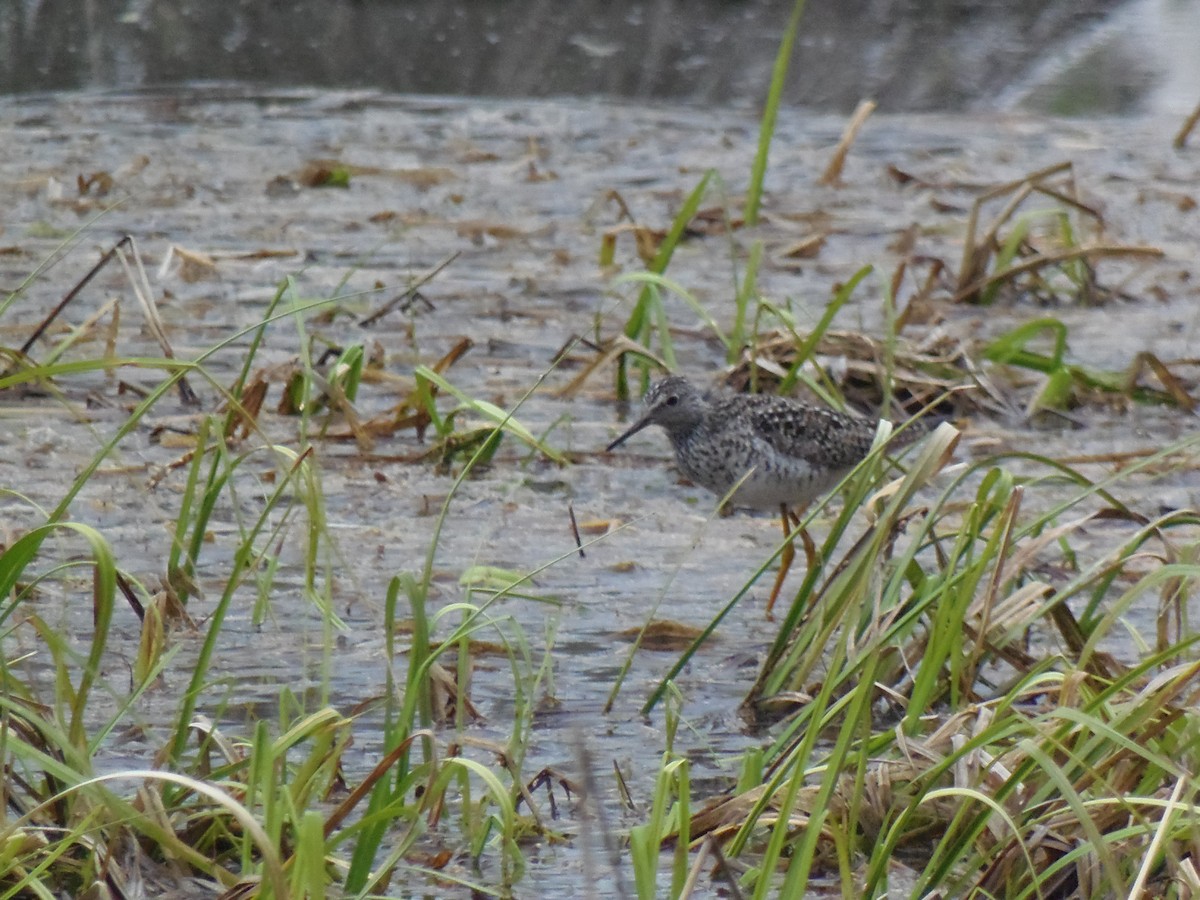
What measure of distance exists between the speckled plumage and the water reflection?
819 centimetres

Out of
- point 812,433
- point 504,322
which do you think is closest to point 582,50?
point 504,322

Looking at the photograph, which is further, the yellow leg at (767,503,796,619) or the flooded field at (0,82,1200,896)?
the yellow leg at (767,503,796,619)

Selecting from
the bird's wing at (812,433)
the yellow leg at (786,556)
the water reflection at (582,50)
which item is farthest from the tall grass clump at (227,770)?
the water reflection at (582,50)

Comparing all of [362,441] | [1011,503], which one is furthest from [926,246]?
[1011,503]

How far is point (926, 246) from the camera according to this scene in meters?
11.0

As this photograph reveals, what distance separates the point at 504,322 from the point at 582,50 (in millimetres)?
7447

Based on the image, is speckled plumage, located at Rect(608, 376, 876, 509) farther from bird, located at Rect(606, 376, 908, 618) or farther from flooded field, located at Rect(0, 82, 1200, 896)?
flooded field, located at Rect(0, 82, 1200, 896)

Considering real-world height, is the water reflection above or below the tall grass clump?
above

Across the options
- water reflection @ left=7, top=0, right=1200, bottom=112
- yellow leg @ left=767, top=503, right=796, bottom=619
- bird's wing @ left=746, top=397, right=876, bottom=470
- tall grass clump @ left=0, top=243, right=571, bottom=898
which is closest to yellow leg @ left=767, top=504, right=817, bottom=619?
yellow leg @ left=767, top=503, right=796, bottom=619

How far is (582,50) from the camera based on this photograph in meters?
16.1

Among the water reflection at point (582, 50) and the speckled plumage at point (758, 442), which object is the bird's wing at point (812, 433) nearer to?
the speckled plumage at point (758, 442)

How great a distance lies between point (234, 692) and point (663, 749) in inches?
42.9

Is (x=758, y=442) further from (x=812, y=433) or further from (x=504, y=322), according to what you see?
(x=504, y=322)

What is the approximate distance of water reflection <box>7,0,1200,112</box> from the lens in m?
15.0
